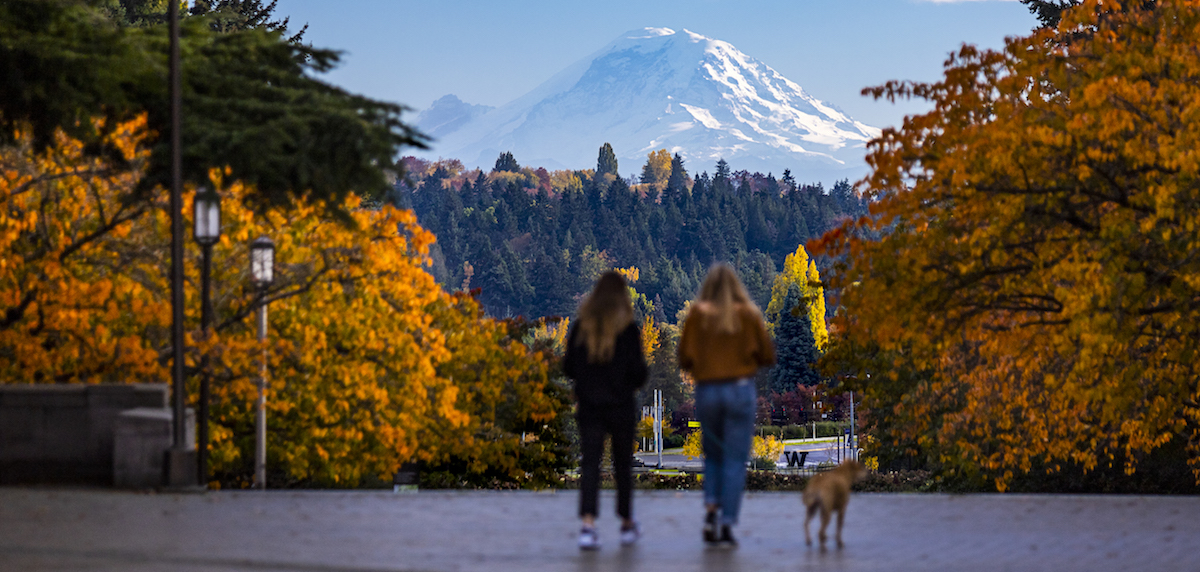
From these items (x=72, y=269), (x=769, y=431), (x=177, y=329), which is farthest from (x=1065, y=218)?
(x=769, y=431)

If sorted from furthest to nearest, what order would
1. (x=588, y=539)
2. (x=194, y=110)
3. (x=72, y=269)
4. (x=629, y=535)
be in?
(x=72, y=269), (x=194, y=110), (x=629, y=535), (x=588, y=539)

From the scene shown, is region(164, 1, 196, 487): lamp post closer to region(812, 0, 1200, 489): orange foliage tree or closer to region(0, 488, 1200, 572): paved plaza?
region(0, 488, 1200, 572): paved plaza

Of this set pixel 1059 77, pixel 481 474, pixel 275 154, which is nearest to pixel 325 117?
pixel 275 154

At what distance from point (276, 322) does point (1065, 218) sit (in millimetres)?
12914

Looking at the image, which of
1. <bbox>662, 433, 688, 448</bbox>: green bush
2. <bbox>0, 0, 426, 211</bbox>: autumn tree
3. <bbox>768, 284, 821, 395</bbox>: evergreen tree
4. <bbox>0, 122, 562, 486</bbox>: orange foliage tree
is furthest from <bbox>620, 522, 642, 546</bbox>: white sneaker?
<bbox>768, 284, 821, 395</bbox>: evergreen tree

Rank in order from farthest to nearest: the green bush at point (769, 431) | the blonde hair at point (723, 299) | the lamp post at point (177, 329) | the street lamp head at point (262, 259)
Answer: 1. the green bush at point (769, 431)
2. the street lamp head at point (262, 259)
3. the lamp post at point (177, 329)
4. the blonde hair at point (723, 299)

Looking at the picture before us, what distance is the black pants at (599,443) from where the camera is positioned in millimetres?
9867

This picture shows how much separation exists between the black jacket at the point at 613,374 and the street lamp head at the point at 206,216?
7.75m

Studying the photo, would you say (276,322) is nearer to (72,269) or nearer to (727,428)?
(72,269)

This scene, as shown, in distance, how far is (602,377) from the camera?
9.84 meters

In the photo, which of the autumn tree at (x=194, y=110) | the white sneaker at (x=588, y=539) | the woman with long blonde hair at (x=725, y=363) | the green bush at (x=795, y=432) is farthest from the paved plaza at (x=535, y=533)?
the green bush at (x=795, y=432)

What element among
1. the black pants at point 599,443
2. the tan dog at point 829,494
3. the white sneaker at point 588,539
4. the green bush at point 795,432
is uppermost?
the black pants at point 599,443

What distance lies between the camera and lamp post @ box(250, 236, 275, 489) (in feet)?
69.4

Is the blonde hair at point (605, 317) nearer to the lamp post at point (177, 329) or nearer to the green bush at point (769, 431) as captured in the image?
the lamp post at point (177, 329)
